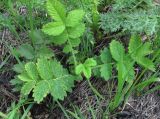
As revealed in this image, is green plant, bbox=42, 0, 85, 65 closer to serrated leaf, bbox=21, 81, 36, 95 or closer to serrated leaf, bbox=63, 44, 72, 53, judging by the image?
serrated leaf, bbox=63, 44, 72, 53

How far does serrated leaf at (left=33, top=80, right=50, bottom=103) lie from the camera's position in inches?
64.5

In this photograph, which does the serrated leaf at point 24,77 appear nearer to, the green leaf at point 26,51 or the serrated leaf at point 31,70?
the serrated leaf at point 31,70

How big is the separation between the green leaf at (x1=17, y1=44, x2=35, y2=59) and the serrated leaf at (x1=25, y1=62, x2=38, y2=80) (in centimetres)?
13

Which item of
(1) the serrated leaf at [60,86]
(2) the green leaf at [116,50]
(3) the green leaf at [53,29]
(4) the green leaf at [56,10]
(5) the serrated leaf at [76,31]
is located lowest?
(1) the serrated leaf at [60,86]

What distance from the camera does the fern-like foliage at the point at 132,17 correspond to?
1.75 metres

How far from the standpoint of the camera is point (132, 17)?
1.80m

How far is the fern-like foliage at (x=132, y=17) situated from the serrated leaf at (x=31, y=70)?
0.41 metres

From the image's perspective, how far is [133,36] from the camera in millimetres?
1768

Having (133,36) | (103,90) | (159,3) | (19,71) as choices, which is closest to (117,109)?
(103,90)

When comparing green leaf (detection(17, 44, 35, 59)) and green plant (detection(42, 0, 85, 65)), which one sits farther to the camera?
green leaf (detection(17, 44, 35, 59))

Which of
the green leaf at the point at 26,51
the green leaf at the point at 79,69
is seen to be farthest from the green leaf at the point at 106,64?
the green leaf at the point at 26,51

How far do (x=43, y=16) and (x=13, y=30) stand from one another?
0.22 m

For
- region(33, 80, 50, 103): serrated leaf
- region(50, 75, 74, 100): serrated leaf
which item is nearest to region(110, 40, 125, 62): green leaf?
region(50, 75, 74, 100): serrated leaf

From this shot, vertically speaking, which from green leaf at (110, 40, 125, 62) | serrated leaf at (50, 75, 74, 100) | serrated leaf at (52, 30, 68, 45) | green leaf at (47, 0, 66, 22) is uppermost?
green leaf at (47, 0, 66, 22)
